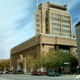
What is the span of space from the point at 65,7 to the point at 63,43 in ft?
213

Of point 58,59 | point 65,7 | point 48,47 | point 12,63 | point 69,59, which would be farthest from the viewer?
point 65,7

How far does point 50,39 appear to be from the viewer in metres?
81.4

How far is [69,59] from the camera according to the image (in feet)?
205

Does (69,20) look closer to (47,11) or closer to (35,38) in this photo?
(47,11)

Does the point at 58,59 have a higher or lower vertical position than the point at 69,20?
lower

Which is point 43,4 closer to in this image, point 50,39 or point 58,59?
point 50,39

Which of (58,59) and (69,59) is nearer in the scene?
(58,59)

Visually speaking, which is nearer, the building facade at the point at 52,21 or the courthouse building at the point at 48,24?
the courthouse building at the point at 48,24

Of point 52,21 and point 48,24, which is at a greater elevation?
point 52,21

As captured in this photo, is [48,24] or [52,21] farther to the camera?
[48,24]

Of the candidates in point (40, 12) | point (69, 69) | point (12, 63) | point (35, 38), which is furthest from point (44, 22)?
point (69, 69)

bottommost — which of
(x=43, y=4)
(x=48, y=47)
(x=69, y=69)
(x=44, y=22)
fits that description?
(x=69, y=69)

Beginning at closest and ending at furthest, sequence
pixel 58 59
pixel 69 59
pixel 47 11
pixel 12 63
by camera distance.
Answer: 1. pixel 58 59
2. pixel 69 59
3. pixel 12 63
4. pixel 47 11

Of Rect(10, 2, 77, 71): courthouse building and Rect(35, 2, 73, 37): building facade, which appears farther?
Rect(35, 2, 73, 37): building facade
